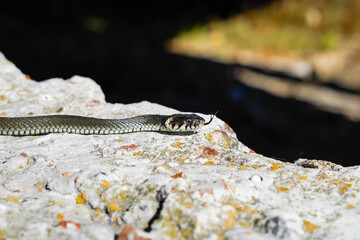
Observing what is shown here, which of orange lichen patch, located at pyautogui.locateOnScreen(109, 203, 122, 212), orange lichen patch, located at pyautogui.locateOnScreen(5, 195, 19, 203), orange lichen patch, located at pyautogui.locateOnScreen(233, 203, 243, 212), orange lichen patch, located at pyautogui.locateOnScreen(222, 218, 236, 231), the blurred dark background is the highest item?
the blurred dark background

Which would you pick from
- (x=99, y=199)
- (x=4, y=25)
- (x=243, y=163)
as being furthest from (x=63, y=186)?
(x=4, y=25)

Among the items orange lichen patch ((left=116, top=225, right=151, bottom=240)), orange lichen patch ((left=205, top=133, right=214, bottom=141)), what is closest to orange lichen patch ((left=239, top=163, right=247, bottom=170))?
orange lichen patch ((left=205, top=133, right=214, bottom=141))

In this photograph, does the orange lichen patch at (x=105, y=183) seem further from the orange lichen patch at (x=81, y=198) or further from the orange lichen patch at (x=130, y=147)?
the orange lichen patch at (x=130, y=147)

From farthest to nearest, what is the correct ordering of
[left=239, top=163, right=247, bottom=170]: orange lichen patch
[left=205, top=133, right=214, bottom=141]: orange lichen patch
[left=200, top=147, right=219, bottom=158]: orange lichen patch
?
[left=205, top=133, right=214, bottom=141]: orange lichen patch, [left=200, top=147, right=219, bottom=158]: orange lichen patch, [left=239, top=163, right=247, bottom=170]: orange lichen patch

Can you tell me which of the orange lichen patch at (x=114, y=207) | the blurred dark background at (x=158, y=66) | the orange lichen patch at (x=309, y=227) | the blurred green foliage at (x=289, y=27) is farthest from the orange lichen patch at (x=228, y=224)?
the blurred green foliage at (x=289, y=27)

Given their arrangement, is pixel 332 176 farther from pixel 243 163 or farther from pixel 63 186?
pixel 63 186

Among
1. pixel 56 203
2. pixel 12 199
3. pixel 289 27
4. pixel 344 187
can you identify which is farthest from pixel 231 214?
pixel 289 27

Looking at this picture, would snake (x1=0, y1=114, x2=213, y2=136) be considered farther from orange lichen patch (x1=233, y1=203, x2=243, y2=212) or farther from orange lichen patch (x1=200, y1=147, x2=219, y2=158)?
orange lichen patch (x1=233, y1=203, x2=243, y2=212)

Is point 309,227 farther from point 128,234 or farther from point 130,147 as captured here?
point 130,147
